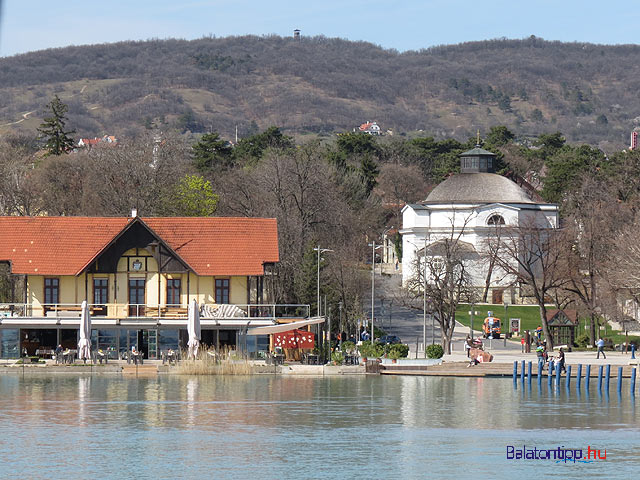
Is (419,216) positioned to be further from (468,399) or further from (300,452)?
(300,452)

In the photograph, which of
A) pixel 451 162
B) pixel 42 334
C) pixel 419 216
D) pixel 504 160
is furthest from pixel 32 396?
pixel 504 160

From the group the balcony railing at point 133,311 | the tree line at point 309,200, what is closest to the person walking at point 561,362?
the tree line at point 309,200

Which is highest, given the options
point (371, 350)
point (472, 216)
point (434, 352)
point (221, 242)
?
point (472, 216)

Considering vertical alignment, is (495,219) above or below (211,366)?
above

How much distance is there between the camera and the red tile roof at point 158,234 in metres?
70.5

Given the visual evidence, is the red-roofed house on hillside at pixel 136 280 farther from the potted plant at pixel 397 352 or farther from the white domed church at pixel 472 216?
the white domed church at pixel 472 216

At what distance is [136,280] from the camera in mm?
70812

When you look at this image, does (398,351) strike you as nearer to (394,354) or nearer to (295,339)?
(394,354)

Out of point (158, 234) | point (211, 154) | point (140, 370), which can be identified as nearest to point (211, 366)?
point (140, 370)

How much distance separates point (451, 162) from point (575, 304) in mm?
66469

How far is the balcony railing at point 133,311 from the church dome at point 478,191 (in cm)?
5205

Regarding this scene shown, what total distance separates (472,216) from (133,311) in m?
53.0

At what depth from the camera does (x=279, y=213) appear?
95.6 metres

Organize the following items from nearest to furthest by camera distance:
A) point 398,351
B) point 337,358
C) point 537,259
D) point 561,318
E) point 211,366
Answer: point 211,366 < point 337,358 < point 398,351 < point 561,318 < point 537,259
